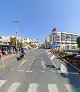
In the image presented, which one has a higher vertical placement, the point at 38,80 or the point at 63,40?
the point at 63,40

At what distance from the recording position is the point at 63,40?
17650 centimetres

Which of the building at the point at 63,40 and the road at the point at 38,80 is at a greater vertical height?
the building at the point at 63,40

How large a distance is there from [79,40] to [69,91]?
106m

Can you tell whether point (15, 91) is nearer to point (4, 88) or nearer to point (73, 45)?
A: point (4, 88)

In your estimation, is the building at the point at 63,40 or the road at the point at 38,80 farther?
the building at the point at 63,40

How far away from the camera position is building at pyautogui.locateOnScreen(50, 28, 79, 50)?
547 ft

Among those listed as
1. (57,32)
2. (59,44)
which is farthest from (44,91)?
(57,32)

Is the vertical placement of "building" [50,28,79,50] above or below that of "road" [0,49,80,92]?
above

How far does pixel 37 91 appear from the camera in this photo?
1250cm

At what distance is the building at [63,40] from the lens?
167m

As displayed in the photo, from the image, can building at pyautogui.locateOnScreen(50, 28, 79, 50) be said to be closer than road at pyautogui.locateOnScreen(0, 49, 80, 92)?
No

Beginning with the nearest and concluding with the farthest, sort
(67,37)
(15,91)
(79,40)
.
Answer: (15,91)
(79,40)
(67,37)

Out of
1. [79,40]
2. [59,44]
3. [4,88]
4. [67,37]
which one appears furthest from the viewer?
[67,37]

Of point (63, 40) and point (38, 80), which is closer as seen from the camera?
point (38, 80)
